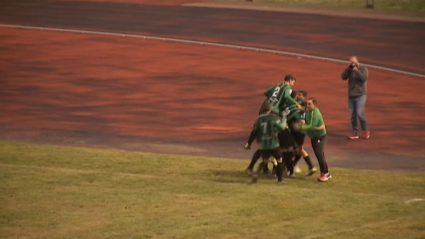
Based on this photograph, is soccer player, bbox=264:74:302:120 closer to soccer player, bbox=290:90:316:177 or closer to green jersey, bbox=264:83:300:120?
green jersey, bbox=264:83:300:120

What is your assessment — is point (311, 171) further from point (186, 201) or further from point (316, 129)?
point (186, 201)

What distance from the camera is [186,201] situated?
20109 millimetres

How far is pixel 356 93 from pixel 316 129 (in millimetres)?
5527

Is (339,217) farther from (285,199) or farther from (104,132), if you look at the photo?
(104,132)

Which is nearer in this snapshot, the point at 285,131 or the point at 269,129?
the point at 269,129

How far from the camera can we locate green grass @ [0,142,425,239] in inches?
712

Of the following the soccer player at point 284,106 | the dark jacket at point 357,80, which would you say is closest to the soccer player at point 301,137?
the soccer player at point 284,106

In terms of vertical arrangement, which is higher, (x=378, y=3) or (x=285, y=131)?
(x=285, y=131)

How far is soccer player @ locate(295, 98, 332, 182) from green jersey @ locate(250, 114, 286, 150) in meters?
0.83

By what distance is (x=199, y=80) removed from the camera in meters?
34.2

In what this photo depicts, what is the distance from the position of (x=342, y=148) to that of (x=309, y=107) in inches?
186

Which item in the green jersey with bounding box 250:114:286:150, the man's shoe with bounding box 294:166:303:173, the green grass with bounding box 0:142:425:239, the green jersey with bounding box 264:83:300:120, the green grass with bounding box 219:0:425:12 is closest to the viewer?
the green grass with bounding box 0:142:425:239

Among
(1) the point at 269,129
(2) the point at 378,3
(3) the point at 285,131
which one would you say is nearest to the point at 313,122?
(3) the point at 285,131

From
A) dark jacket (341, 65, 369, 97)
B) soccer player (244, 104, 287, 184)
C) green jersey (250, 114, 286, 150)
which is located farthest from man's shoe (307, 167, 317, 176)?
dark jacket (341, 65, 369, 97)
